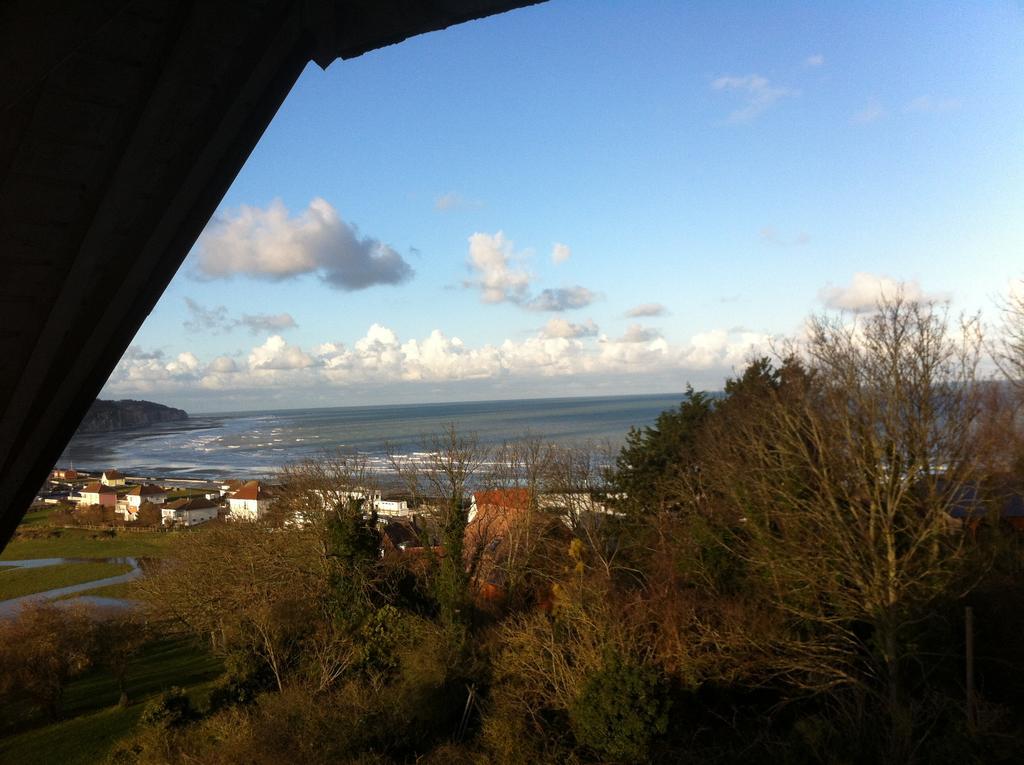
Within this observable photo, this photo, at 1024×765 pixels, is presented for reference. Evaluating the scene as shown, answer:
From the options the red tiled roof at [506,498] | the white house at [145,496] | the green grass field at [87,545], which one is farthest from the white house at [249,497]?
the red tiled roof at [506,498]

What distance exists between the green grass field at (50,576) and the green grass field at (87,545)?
82.2 inches

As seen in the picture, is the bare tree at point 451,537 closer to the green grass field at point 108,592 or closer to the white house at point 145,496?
the green grass field at point 108,592

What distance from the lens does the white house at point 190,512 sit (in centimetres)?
4327

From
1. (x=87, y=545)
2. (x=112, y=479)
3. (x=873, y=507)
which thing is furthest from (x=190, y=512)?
(x=873, y=507)

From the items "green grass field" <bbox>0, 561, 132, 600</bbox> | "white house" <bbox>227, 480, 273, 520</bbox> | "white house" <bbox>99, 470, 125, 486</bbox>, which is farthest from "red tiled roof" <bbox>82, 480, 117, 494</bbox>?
"white house" <bbox>227, 480, 273, 520</bbox>

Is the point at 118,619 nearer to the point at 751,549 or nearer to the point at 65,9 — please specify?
the point at 751,549

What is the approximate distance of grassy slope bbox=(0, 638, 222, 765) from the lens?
15341 mm

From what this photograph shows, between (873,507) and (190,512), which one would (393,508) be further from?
(873,507)

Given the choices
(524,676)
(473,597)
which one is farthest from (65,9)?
(473,597)

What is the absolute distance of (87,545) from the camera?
40.2 metres

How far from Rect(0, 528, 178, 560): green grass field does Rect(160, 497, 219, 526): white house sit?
1.28 metres

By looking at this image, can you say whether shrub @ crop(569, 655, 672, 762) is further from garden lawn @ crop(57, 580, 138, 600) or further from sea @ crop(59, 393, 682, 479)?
sea @ crop(59, 393, 682, 479)

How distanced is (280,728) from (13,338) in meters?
11.6

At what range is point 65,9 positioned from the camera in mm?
1174
